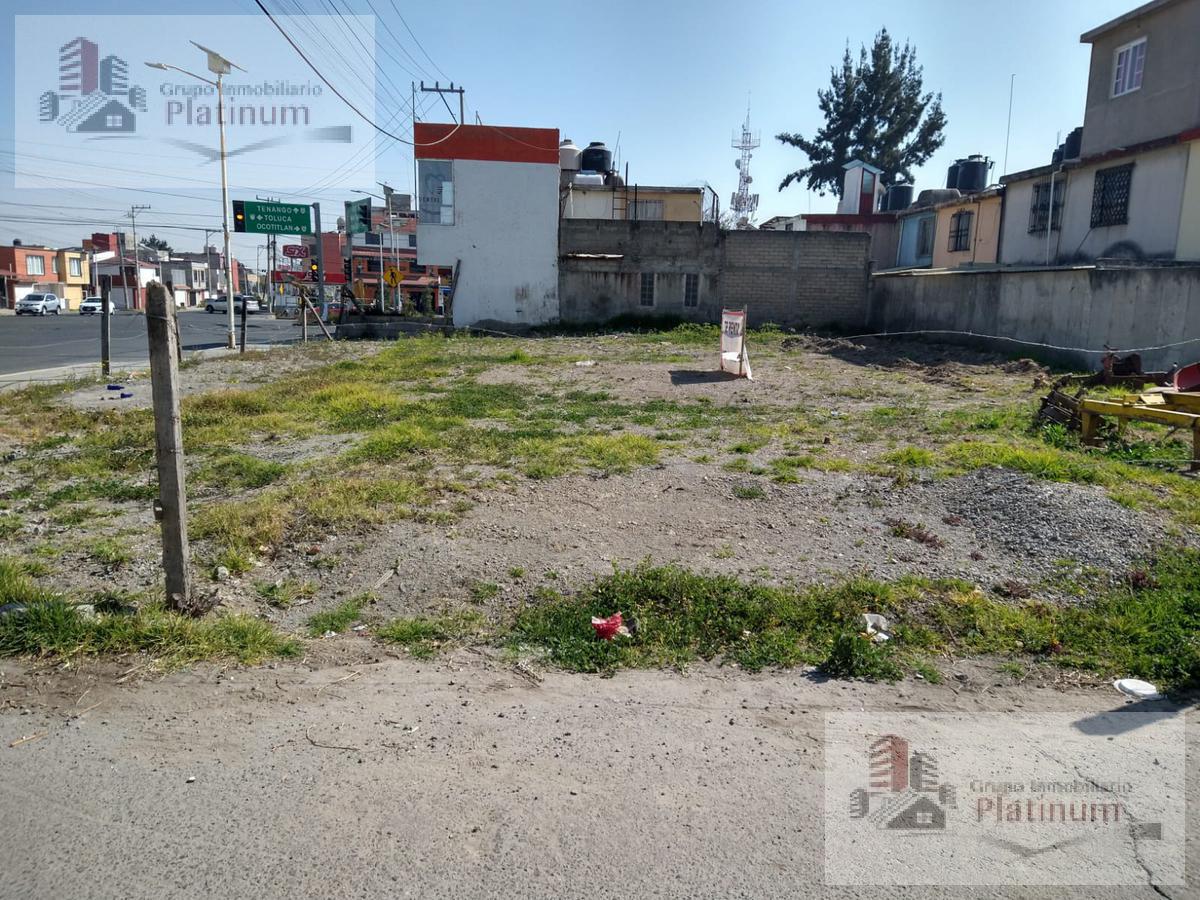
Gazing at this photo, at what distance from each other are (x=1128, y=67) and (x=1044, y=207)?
4.00 m

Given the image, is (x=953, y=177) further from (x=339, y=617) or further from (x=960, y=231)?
(x=339, y=617)

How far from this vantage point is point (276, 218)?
101ft

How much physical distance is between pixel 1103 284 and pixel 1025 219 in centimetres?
895

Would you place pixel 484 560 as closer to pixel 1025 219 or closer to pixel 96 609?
pixel 96 609

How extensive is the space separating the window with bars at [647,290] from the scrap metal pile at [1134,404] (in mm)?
22352

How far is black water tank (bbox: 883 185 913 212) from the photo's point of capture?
4031 cm

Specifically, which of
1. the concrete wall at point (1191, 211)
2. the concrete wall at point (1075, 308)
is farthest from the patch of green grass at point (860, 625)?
the concrete wall at point (1191, 211)

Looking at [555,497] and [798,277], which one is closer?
[555,497]

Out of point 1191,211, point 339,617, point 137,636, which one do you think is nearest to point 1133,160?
point 1191,211

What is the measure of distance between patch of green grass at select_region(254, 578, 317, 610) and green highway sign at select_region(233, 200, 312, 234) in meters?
26.5

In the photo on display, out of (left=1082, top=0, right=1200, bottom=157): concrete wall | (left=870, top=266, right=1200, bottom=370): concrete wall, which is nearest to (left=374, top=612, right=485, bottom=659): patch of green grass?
(left=870, top=266, right=1200, bottom=370): concrete wall

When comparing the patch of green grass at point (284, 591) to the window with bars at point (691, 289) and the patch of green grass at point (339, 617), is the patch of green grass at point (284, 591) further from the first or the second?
the window with bars at point (691, 289)

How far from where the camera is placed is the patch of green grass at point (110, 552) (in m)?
5.95

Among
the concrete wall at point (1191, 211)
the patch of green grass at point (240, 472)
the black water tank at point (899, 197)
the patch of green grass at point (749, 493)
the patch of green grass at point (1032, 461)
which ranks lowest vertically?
the patch of green grass at point (240, 472)
